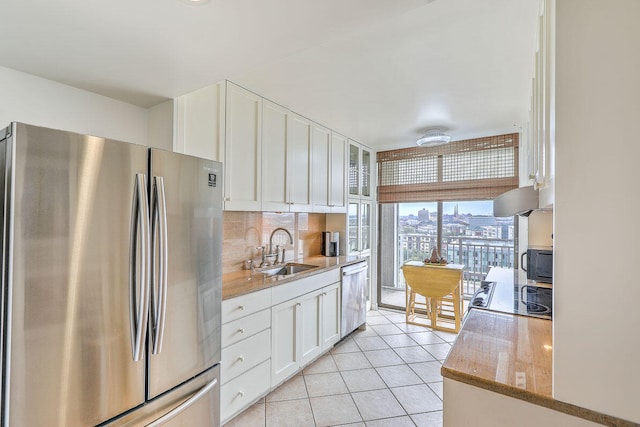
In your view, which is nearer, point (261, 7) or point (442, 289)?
point (261, 7)

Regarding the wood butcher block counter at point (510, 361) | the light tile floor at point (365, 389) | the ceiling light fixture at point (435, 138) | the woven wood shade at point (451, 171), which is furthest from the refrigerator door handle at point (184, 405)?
the woven wood shade at point (451, 171)

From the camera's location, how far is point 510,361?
1.10m

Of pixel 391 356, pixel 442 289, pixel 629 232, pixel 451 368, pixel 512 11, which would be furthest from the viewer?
pixel 442 289

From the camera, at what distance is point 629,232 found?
0.75m

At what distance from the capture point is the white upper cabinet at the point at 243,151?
2133mm

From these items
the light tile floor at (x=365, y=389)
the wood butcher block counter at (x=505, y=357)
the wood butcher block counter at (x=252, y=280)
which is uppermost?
the wood butcher block counter at (x=252, y=280)

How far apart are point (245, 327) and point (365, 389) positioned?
1.15 metres

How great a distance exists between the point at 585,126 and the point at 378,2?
827 mm

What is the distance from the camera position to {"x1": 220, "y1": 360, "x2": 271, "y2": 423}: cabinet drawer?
1856mm

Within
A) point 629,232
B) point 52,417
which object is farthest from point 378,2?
point 52,417

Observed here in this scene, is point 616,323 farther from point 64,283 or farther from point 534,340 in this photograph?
point 64,283

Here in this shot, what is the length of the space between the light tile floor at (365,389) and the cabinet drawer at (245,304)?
2.42 feet

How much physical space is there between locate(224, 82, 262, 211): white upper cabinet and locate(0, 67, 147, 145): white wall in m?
0.61

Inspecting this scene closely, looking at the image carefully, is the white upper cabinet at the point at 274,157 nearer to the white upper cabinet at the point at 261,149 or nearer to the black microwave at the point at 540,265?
the white upper cabinet at the point at 261,149
